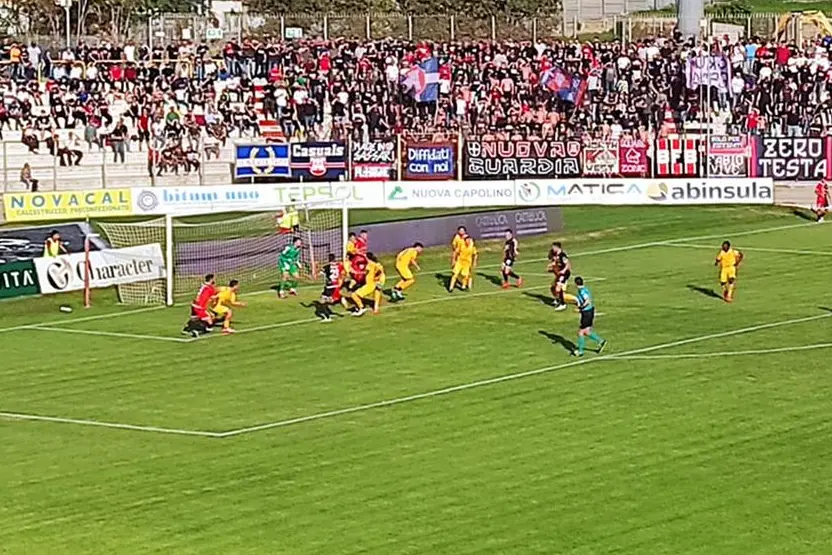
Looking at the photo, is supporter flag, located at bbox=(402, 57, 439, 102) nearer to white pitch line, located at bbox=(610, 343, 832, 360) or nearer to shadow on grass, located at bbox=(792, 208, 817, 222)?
shadow on grass, located at bbox=(792, 208, 817, 222)

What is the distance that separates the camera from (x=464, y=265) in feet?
131

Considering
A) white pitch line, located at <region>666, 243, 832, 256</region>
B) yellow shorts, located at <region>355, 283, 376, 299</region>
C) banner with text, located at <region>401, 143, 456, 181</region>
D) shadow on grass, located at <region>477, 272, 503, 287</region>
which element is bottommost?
shadow on grass, located at <region>477, 272, 503, 287</region>

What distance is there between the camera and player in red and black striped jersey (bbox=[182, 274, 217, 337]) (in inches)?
1315

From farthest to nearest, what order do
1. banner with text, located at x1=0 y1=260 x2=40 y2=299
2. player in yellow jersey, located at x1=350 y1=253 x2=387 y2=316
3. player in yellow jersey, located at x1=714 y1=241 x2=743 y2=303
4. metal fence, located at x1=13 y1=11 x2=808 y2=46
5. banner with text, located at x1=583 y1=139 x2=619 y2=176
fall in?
metal fence, located at x1=13 y1=11 x2=808 y2=46 < banner with text, located at x1=583 y1=139 x2=619 y2=176 < banner with text, located at x1=0 y1=260 x2=40 y2=299 < player in yellow jersey, located at x1=714 y1=241 x2=743 y2=303 < player in yellow jersey, located at x1=350 y1=253 x2=387 y2=316

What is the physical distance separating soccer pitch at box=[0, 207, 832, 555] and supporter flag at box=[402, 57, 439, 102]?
25.9 meters

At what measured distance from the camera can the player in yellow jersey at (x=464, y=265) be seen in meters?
39.7

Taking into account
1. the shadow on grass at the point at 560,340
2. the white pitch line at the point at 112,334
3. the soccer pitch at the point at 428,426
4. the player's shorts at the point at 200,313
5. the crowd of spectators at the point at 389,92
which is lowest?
the soccer pitch at the point at 428,426

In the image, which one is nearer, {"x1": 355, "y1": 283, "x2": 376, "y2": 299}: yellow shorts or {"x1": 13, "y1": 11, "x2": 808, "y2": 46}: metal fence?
{"x1": 355, "y1": 283, "x2": 376, "y2": 299}: yellow shorts

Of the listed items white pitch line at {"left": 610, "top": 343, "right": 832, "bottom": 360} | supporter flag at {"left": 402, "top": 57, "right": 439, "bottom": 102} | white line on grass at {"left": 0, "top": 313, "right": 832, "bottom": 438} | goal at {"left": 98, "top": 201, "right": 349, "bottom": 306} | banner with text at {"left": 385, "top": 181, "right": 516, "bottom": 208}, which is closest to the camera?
white line on grass at {"left": 0, "top": 313, "right": 832, "bottom": 438}

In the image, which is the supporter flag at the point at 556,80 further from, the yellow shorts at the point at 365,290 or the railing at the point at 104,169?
the yellow shorts at the point at 365,290

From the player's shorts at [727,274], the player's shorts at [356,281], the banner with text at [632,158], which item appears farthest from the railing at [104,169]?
the player's shorts at [727,274]

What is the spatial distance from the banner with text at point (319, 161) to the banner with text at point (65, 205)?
340 inches

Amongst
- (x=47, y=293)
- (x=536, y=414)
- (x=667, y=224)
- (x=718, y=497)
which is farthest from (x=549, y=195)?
(x=718, y=497)


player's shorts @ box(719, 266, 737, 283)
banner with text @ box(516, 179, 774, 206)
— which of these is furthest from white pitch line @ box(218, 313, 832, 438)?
banner with text @ box(516, 179, 774, 206)
